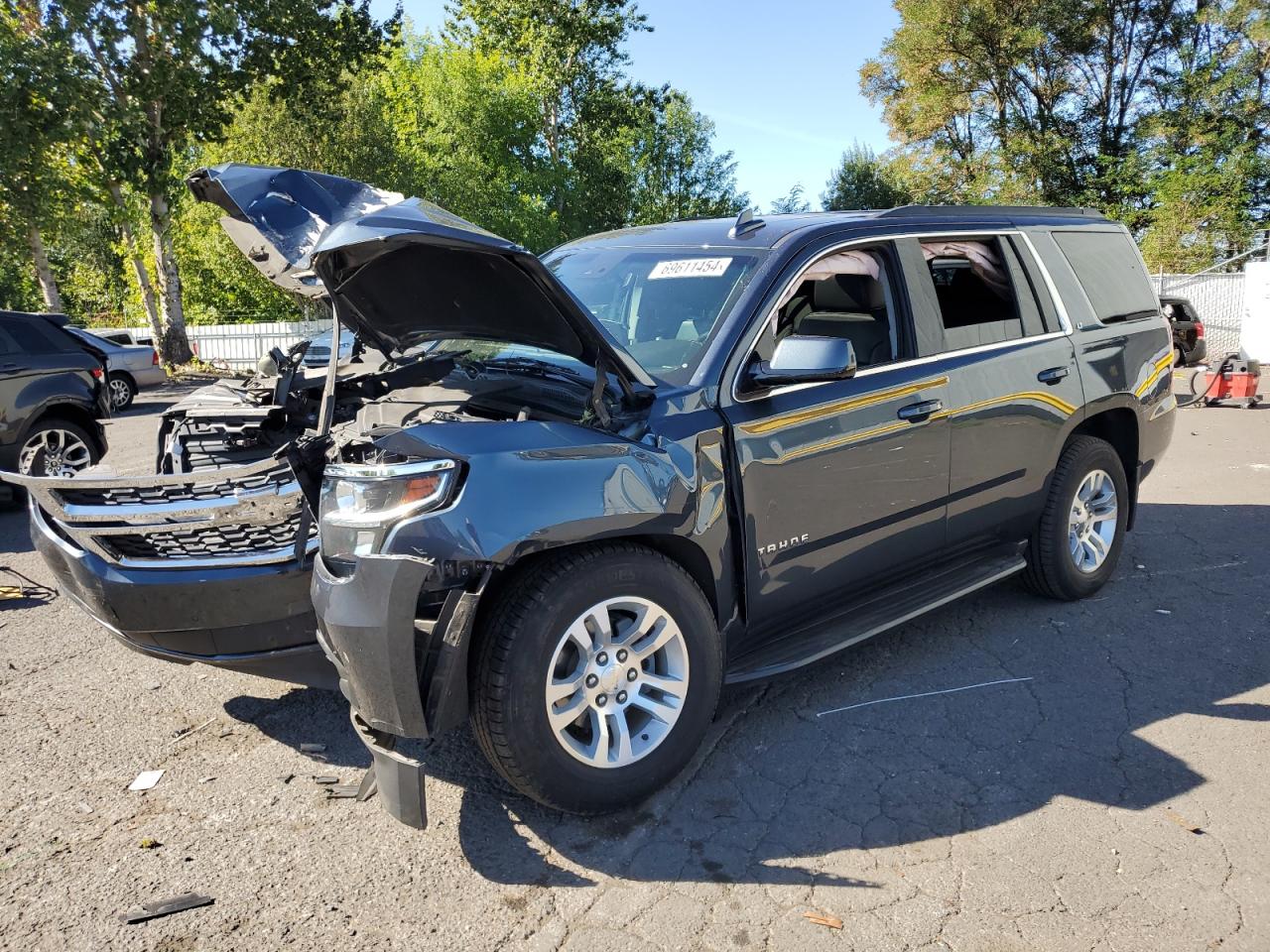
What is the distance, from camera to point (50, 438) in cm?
815

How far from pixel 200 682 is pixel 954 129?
39.2m

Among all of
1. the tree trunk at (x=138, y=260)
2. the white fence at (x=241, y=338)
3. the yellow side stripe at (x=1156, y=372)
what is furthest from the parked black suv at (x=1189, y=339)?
the tree trunk at (x=138, y=260)

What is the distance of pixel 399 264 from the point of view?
329 cm

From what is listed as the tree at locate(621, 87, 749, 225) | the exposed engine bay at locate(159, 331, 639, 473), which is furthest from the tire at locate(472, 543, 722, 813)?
the tree at locate(621, 87, 749, 225)

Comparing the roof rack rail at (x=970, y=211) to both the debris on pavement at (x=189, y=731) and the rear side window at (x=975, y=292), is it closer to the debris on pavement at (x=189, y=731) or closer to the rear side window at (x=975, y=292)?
the rear side window at (x=975, y=292)

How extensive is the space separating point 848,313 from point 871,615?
1340mm

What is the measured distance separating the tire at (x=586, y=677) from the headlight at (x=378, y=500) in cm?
39

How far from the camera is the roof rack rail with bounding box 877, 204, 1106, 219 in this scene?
413 cm

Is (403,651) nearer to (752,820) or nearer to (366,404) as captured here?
(752,820)

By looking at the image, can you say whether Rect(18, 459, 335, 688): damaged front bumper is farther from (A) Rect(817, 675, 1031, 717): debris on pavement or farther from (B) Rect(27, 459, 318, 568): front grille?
(A) Rect(817, 675, 1031, 717): debris on pavement

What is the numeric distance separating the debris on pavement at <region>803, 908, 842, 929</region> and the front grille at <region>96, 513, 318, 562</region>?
80.9 inches

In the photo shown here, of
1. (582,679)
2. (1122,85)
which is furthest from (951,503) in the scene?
(1122,85)

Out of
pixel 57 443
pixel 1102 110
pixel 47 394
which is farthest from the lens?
pixel 1102 110

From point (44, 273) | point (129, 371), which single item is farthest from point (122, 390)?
point (44, 273)
